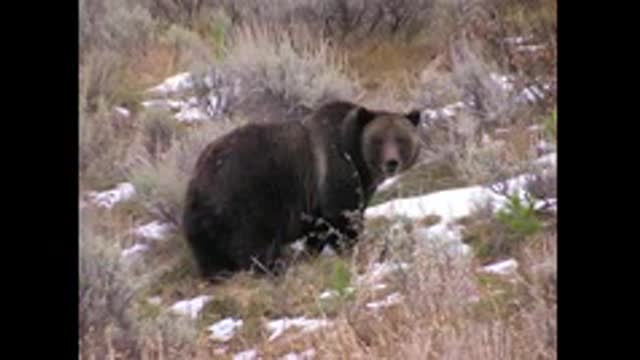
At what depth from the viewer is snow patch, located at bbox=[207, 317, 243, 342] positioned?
548 centimetres

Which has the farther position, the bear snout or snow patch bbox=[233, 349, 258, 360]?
the bear snout

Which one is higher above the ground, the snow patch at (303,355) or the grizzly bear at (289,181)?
the grizzly bear at (289,181)

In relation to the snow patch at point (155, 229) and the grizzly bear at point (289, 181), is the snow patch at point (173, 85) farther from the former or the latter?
the snow patch at point (155, 229)

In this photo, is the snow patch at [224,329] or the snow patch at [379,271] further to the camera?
the snow patch at [224,329]

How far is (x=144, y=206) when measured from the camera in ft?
20.7

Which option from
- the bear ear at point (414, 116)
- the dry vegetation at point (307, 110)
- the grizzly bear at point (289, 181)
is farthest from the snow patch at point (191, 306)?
the bear ear at point (414, 116)

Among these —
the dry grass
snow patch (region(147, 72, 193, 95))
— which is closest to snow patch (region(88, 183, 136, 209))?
snow patch (region(147, 72, 193, 95))

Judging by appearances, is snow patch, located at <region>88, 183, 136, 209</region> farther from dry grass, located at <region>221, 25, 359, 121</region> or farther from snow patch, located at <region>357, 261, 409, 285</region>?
snow patch, located at <region>357, 261, 409, 285</region>

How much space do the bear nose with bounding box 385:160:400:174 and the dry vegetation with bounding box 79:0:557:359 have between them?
0.20 meters

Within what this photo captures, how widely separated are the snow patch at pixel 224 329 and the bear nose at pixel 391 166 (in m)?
1.12

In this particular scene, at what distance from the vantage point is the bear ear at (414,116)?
625cm

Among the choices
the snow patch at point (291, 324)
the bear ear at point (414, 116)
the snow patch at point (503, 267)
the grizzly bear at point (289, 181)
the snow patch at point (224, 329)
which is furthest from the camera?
the bear ear at point (414, 116)

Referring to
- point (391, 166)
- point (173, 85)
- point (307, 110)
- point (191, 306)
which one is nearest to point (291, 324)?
point (191, 306)
